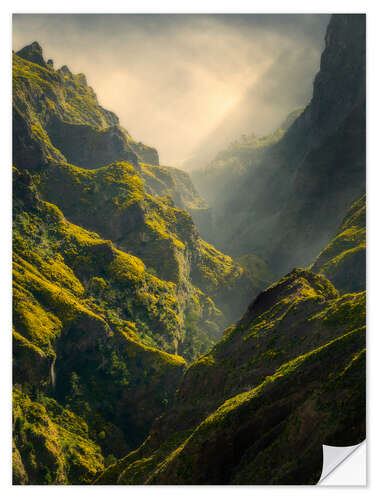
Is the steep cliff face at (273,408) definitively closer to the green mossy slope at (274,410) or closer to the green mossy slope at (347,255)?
the green mossy slope at (274,410)

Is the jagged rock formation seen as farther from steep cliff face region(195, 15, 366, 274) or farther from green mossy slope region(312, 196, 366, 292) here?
green mossy slope region(312, 196, 366, 292)

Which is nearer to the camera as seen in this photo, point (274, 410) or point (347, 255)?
point (274, 410)

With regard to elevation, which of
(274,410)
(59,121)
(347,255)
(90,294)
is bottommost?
(274,410)

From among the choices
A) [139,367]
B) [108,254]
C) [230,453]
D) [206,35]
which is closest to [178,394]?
[230,453]

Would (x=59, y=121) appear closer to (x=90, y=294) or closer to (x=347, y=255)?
(x=90, y=294)

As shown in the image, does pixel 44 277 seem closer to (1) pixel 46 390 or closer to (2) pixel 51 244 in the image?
(2) pixel 51 244

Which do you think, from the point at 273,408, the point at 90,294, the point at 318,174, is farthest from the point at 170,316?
the point at 318,174
